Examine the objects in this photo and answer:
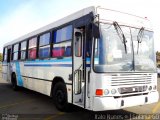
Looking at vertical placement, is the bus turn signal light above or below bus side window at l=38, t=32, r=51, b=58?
below

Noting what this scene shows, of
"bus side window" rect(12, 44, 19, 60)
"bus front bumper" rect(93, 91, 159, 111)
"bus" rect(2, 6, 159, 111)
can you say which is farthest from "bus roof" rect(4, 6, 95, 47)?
"bus front bumper" rect(93, 91, 159, 111)

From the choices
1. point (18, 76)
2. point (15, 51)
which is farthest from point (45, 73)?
point (15, 51)

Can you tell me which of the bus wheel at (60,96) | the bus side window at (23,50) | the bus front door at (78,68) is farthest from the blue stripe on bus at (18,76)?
the bus front door at (78,68)

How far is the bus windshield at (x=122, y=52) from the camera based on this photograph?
22.7ft

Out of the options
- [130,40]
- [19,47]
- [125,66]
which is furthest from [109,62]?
[19,47]

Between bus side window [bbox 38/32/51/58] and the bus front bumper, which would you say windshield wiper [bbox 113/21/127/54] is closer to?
the bus front bumper

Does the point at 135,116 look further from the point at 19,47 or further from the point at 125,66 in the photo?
the point at 19,47

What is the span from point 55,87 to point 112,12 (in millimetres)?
3315

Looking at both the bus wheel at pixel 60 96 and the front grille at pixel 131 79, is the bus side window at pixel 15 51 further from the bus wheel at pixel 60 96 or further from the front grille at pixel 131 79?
the front grille at pixel 131 79

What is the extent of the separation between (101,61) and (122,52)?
74cm

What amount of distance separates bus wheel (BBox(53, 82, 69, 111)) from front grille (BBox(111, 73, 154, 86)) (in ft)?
6.78

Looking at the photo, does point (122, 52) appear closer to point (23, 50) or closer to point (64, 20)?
point (64, 20)

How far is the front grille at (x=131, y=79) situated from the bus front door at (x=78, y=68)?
103 centimetres

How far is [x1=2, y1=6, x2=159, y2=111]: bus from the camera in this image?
6891 millimetres
